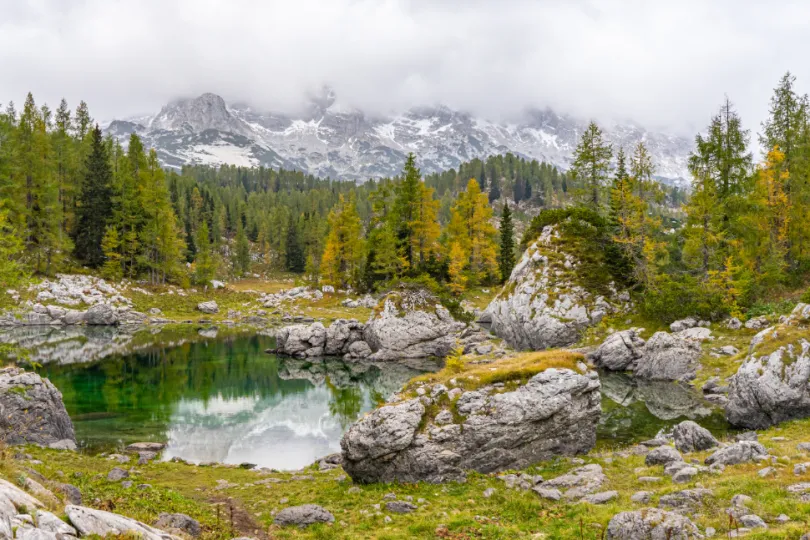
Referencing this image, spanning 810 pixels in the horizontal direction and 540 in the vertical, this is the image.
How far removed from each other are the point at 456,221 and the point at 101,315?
57.4 metres

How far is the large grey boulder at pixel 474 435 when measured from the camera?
17984 millimetres

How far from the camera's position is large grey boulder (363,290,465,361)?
172 ft

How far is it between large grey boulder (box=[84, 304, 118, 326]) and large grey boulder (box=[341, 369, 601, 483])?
224ft

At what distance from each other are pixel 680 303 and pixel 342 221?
58.6 metres

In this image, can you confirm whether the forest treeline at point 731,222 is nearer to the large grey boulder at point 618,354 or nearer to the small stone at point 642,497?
the large grey boulder at point 618,354

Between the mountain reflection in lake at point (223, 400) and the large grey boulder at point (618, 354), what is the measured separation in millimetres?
16450

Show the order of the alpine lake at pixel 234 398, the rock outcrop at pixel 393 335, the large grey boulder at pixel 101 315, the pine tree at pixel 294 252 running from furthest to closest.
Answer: the pine tree at pixel 294 252 < the large grey boulder at pixel 101 315 < the rock outcrop at pixel 393 335 < the alpine lake at pixel 234 398

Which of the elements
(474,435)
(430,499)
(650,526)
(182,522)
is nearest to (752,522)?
(650,526)

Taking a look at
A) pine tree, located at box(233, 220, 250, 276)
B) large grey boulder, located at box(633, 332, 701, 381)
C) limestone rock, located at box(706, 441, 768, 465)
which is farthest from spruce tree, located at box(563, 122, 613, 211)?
pine tree, located at box(233, 220, 250, 276)

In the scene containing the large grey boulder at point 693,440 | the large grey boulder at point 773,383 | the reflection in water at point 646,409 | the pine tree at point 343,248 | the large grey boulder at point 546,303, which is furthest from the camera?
the pine tree at point 343,248

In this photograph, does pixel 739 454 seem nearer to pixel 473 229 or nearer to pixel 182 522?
pixel 182 522

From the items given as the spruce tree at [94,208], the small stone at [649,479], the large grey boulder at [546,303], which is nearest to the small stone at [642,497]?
the small stone at [649,479]

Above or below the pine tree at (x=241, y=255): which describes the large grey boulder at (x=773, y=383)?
below

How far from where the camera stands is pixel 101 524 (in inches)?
321
